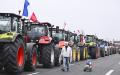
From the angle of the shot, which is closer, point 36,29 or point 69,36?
point 36,29

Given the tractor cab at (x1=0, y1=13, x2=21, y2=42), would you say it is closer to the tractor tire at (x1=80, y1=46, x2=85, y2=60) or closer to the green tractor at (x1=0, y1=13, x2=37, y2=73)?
the green tractor at (x1=0, y1=13, x2=37, y2=73)

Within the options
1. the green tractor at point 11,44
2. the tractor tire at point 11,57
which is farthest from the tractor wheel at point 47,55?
the tractor tire at point 11,57

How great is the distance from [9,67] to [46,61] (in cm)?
614

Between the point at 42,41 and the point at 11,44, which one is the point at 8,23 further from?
the point at 42,41

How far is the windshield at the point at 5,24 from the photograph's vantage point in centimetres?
1712

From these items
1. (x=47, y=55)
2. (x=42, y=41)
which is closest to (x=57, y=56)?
(x=47, y=55)

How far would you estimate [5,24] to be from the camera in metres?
17.2

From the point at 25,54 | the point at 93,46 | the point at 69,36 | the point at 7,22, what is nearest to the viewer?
the point at 7,22

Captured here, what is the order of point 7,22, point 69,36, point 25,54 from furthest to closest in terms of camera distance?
point 69,36 < point 25,54 < point 7,22

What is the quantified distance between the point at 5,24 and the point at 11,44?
1373 millimetres

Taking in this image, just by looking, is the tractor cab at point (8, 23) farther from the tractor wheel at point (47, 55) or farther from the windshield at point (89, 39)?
the windshield at point (89, 39)

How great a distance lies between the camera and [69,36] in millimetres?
31578

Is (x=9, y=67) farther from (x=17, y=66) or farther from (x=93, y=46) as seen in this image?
(x=93, y=46)

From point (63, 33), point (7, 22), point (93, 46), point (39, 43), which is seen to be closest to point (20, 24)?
point (7, 22)
